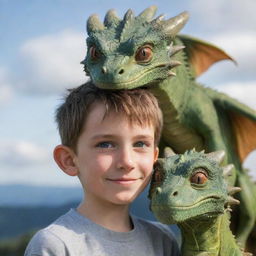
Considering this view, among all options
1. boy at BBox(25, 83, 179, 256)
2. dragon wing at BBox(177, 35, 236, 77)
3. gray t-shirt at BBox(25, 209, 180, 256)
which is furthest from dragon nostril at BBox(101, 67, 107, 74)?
dragon wing at BBox(177, 35, 236, 77)

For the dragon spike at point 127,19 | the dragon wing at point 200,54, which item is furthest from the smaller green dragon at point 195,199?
the dragon wing at point 200,54

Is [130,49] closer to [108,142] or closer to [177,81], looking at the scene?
[108,142]

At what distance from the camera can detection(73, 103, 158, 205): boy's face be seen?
Result: 8.97ft

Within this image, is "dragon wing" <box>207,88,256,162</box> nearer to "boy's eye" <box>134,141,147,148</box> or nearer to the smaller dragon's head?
the smaller dragon's head

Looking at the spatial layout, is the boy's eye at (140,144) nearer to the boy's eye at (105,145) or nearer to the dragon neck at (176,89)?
the boy's eye at (105,145)

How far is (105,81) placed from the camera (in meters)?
2.96

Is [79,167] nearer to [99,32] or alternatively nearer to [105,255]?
[105,255]

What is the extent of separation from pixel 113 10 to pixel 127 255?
4.74ft

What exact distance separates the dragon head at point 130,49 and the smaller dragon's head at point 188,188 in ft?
1.38

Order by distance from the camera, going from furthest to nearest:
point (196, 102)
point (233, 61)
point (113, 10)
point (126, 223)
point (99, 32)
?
point (233, 61) → point (196, 102) → point (113, 10) → point (99, 32) → point (126, 223)

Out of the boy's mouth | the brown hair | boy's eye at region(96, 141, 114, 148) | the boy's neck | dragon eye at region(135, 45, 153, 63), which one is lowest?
the boy's neck

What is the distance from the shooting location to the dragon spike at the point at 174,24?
3540 mm

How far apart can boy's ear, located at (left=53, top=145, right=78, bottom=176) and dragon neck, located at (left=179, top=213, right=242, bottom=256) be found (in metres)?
0.56

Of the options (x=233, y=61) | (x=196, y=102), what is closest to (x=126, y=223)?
(x=196, y=102)
